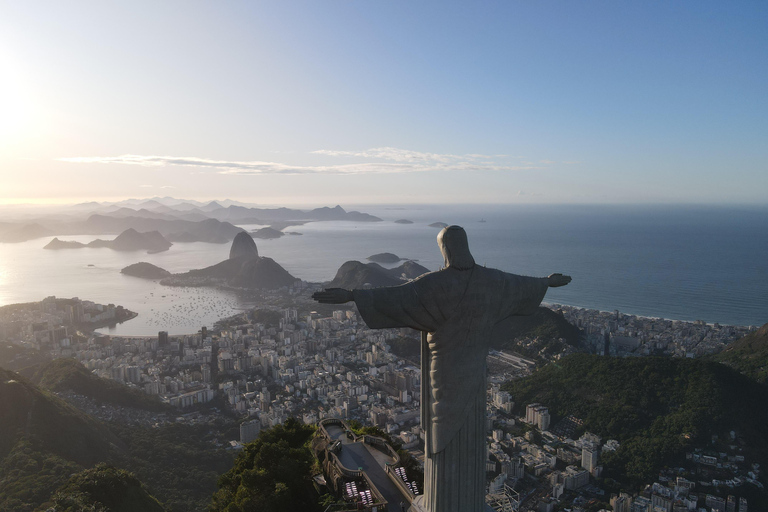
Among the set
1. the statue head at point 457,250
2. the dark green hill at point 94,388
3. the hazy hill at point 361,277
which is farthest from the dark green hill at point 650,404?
the hazy hill at point 361,277

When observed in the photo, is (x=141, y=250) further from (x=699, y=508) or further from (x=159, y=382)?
(x=699, y=508)

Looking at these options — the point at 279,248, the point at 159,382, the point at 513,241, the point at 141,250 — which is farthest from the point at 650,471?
the point at 141,250

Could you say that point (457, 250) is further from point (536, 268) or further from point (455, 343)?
point (536, 268)

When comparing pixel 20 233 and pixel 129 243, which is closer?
pixel 129 243

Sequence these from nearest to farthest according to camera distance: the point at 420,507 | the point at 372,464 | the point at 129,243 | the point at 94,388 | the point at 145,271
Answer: the point at 420,507, the point at 372,464, the point at 94,388, the point at 145,271, the point at 129,243

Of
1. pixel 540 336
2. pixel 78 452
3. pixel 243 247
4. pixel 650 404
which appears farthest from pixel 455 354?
pixel 243 247

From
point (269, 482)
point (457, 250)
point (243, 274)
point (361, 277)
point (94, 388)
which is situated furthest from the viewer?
point (243, 274)

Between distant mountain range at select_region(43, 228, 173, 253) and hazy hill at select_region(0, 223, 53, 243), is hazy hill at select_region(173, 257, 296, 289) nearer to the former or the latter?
distant mountain range at select_region(43, 228, 173, 253)

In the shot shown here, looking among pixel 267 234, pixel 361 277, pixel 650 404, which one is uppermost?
pixel 267 234
